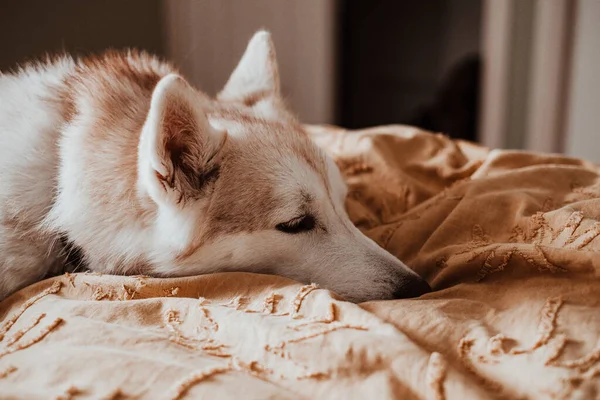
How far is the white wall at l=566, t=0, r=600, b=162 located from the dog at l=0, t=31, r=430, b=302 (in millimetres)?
2684

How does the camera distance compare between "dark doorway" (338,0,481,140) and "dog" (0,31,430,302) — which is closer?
"dog" (0,31,430,302)

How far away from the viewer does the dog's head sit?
111cm

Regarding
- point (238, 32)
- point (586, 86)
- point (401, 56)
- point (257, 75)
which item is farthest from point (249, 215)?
point (401, 56)

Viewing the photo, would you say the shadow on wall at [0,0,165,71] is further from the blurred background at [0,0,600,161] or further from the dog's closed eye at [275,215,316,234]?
the dog's closed eye at [275,215,316,234]

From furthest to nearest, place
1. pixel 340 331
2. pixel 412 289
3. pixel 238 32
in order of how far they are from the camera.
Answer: pixel 238 32, pixel 412 289, pixel 340 331

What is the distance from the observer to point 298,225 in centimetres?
120

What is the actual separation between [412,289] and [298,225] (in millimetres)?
282

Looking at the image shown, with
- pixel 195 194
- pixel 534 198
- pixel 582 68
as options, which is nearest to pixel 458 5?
pixel 582 68

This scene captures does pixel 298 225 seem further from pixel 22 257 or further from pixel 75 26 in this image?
pixel 75 26

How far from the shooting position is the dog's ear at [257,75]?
1591 mm

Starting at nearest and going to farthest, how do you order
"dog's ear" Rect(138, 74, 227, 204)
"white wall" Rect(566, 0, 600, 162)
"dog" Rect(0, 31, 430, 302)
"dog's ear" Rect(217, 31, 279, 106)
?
"dog's ear" Rect(138, 74, 227, 204) → "dog" Rect(0, 31, 430, 302) → "dog's ear" Rect(217, 31, 279, 106) → "white wall" Rect(566, 0, 600, 162)

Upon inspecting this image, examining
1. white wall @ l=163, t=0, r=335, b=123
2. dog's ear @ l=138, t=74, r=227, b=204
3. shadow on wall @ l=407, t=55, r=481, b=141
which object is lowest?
shadow on wall @ l=407, t=55, r=481, b=141

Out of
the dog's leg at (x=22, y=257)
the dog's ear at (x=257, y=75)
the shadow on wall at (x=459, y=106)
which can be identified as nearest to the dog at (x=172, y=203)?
the dog's leg at (x=22, y=257)

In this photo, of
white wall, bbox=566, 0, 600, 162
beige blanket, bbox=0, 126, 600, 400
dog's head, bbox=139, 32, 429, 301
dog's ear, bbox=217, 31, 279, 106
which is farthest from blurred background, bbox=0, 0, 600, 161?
beige blanket, bbox=0, 126, 600, 400
